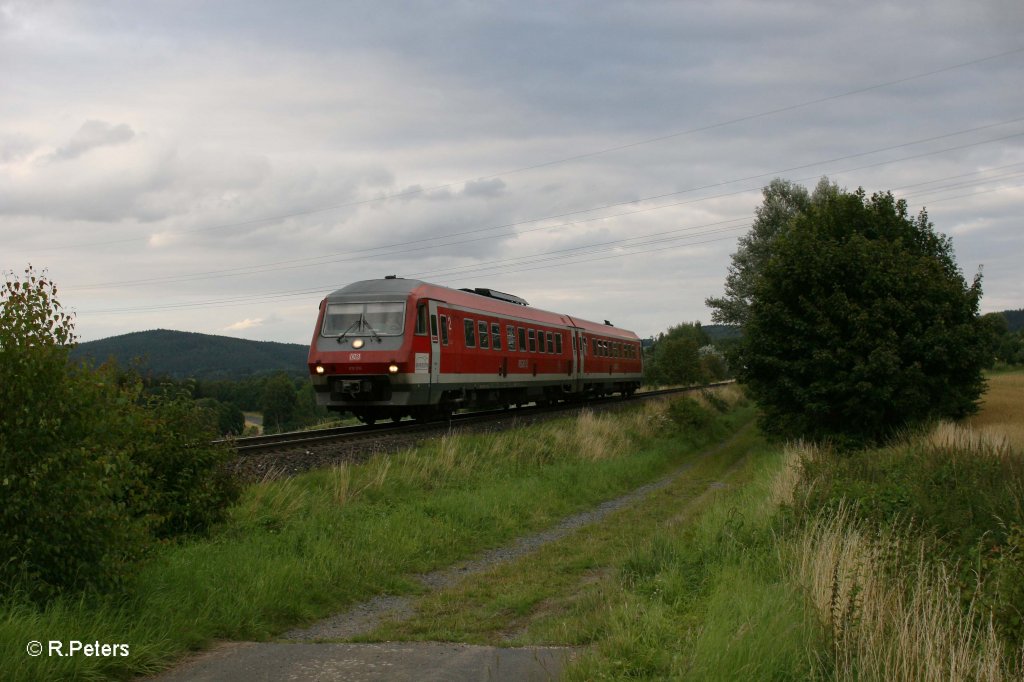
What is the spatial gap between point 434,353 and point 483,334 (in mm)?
3651

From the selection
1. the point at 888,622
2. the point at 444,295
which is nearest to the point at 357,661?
the point at 888,622

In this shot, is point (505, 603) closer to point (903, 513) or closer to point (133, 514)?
point (133, 514)

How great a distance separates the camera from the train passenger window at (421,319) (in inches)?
800

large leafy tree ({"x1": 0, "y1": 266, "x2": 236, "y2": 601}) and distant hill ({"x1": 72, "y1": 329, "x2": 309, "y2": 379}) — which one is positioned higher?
distant hill ({"x1": 72, "y1": 329, "x2": 309, "y2": 379})

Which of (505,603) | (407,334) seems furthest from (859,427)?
(505,603)

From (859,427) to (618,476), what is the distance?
7198 mm

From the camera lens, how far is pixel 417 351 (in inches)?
794

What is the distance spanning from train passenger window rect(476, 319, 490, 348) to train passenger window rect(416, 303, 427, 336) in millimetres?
3656

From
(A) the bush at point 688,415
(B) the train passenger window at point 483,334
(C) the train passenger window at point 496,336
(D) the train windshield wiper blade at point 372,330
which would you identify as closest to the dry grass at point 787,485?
(D) the train windshield wiper blade at point 372,330

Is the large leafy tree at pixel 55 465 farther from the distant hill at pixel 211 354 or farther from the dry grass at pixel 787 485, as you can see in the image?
the distant hill at pixel 211 354

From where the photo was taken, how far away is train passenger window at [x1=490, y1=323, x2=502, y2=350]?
25.2 meters

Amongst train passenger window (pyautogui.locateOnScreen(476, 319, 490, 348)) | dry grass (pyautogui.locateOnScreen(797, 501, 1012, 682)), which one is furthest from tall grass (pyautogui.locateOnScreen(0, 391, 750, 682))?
train passenger window (pyautogui.locateOnScreen(476, 319, 490, 348))

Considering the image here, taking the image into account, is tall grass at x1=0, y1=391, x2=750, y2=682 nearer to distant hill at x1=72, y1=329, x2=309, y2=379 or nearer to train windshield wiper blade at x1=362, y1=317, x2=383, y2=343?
train windshield wiper blade at x1=362, y1=317, x2=383, y2=343

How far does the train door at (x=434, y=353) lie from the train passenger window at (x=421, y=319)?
297mm
